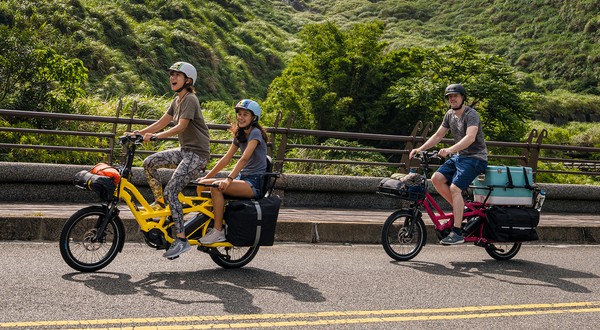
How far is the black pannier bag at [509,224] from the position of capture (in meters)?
6.40

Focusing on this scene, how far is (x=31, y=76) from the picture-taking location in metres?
11.2

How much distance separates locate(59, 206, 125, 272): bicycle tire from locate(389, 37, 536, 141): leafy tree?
3317 centimetres

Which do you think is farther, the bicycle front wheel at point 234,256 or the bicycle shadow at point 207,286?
the bicycle front wheel at point 234,256

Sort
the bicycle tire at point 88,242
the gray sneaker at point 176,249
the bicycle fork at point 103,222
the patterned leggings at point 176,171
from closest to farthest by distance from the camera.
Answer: the bicycle tire at point 88,242, the bicycle fork at point 103,222, the gray sneaker at point 176,249, the patterned leggings at point 176,171

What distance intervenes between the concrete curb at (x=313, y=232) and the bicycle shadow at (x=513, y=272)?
130cm

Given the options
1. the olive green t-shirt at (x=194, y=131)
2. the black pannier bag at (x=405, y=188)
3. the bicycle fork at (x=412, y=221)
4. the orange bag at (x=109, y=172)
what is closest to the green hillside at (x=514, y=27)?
the black pannier bag at (x=405, y=188)

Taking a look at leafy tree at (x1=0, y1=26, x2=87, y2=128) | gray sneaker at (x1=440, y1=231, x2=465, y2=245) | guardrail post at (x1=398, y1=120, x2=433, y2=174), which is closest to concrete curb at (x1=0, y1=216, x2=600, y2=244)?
gray sneaker at (x1=440, y1=231, x2=465, y2=245)

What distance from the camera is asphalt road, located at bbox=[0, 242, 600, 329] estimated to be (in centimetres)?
390

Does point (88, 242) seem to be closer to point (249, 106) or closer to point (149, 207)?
point (149, 207)

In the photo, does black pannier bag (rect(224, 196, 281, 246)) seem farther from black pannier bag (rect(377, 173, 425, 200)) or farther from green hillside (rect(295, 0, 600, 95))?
green hillside (rect(295, 0, 600, 95))

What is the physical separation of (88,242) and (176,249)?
84 cm

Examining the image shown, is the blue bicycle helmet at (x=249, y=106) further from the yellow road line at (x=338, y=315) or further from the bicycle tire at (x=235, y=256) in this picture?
the yellow road line at (x=338, y=315)

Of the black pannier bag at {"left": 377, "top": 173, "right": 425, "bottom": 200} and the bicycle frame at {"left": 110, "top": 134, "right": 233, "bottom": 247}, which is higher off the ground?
the black pannier bag at {"left": 377, "top": 173, "right": 425, "bottom": 200}

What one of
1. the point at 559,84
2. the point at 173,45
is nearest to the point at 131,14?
the point at 173,45
